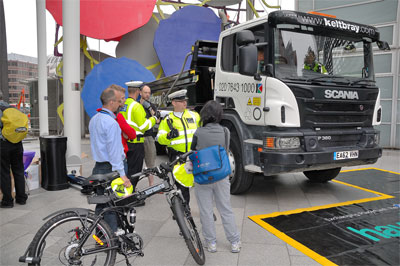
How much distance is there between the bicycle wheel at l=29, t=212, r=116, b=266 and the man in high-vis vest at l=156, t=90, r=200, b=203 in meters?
1.21

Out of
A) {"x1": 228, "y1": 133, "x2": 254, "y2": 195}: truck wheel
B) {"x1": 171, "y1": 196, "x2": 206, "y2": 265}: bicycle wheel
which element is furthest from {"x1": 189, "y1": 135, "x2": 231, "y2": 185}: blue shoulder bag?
{"x1": 228, "y1": 133, "x2": 254, "y2": 195}: truck wheel

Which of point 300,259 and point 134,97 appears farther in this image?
point 134,97

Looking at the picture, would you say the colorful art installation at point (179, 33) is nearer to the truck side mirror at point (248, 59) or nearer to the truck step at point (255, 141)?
the truck step at point (255, 141)

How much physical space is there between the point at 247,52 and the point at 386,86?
29.4 feet

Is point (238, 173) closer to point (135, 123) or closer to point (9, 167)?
point (135, 123)

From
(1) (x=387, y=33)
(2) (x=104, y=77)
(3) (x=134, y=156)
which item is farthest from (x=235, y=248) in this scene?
(1) (x=387, y=33)

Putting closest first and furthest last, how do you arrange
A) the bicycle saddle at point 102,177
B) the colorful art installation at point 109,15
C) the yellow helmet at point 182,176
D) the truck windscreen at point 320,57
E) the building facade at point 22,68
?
the bicycle saddle at point 102,177, the yellow helmet at point 182,176, the truck windscreen at point 320,57, the colorful art installation at point 109,15, the building facade at point 22,68

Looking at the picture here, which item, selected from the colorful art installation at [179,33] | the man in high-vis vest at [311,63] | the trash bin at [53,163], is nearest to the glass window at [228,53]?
the man in high-vis vest at [311,63]

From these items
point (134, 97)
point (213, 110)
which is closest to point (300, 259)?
point (213, 110)

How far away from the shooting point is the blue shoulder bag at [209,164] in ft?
10.2

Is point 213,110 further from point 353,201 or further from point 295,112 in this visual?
point 353,201

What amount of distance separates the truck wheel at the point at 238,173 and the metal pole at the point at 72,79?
131 inches

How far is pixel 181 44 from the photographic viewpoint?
14.0 meters

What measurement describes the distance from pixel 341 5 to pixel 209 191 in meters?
11.3
